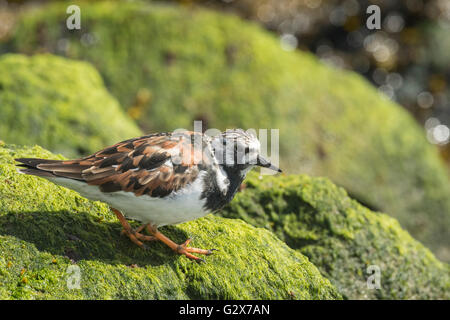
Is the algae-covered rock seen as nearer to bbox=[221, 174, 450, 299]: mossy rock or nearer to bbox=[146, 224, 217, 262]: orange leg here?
bbox=[146, 224, 217, 262]: orange leg

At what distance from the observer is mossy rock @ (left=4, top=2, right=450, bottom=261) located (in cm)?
1037

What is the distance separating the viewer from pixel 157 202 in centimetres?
497

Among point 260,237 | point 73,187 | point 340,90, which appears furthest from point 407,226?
point 73,187

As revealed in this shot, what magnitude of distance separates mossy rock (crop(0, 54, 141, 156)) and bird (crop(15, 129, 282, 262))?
10.2 feet

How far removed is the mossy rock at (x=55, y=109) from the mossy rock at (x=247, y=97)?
3.78ft

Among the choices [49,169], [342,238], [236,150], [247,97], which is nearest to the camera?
[49,169]

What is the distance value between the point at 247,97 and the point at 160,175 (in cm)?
573

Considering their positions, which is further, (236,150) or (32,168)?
(236,150)

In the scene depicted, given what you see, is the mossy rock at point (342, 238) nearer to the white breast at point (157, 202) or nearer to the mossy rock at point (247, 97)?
the white breast at point (157, 202)

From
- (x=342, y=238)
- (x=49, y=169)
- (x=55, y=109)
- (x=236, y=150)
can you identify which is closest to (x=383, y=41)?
(x=342, y=238)

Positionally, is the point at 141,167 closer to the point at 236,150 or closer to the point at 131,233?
the point at 131,233

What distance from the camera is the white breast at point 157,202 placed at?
16.3ft

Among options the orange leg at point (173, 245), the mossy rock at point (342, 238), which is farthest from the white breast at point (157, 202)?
the mossy rock at point (342, 238)

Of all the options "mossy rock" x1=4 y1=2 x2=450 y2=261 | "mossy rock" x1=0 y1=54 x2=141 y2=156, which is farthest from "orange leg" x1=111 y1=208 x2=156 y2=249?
"mossy rock" x1=4 y1=2 x2=450 y2=261
